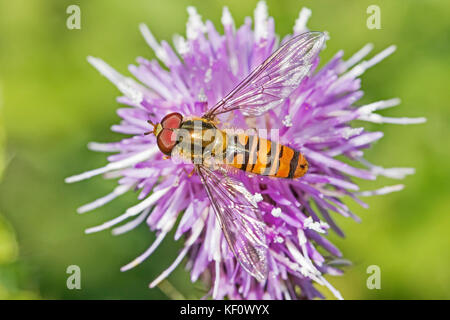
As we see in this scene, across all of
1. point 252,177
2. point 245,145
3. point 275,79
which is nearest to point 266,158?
point 245,145

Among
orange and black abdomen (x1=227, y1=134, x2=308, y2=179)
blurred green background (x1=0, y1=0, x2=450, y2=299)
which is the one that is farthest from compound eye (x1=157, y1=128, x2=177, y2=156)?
blurred green background (x1=0, y1=0, x2=450, y2=299)

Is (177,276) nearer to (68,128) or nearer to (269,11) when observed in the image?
(68,128)

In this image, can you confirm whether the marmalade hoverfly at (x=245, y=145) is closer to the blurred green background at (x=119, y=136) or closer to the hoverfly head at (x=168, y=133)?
the hoverfly head at (x=168, y=133)

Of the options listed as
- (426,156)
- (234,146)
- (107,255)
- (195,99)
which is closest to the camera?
(234,146)

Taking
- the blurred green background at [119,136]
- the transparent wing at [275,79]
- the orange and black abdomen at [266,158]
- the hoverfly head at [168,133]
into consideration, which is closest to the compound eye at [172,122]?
the hoverfly head at [168,133]

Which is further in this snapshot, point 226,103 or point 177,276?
point 177,276
